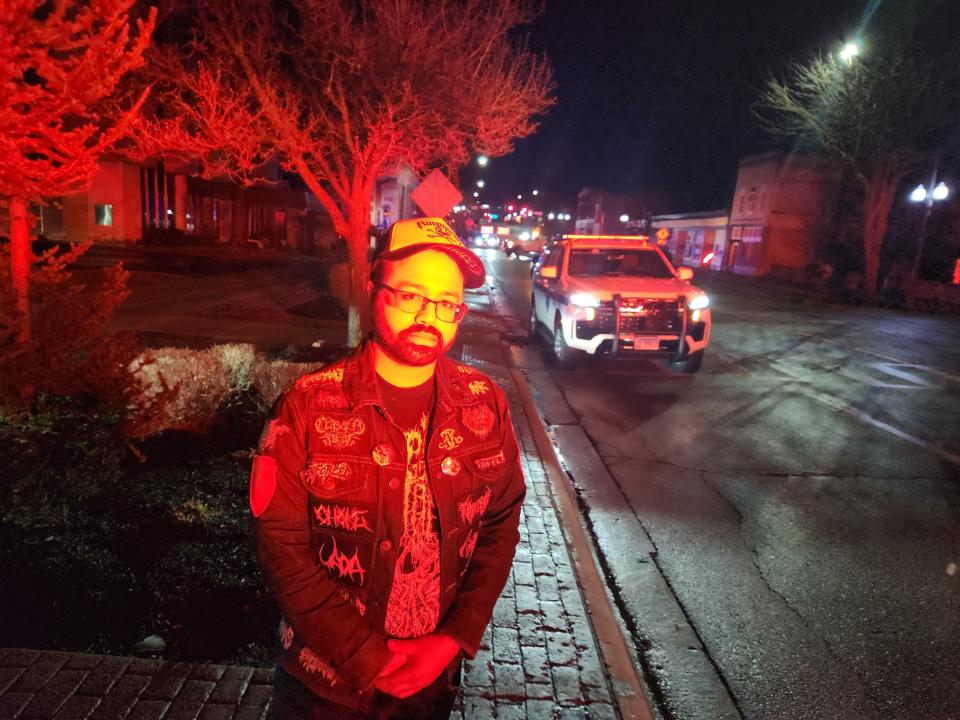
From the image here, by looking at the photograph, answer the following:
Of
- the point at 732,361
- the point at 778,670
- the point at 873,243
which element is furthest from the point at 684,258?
the point at 778,670

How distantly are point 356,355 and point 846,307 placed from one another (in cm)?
2646

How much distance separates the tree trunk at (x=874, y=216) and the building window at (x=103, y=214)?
31796 millimetres

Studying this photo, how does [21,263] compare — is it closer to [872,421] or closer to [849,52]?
[872,421]

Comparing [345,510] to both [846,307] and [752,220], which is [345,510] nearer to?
[846,307]

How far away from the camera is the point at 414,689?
1658 millimetres

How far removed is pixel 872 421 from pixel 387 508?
8.30m

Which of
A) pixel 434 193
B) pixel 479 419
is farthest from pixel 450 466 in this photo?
pixel 434 193

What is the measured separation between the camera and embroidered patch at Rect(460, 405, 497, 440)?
179 cm

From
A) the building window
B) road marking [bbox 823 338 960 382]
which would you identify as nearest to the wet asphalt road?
road marking [bbox 823 338 960 382]

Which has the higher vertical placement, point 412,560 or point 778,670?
point 412,560

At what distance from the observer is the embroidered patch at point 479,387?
1.89 metres

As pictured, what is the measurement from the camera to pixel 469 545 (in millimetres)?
1832

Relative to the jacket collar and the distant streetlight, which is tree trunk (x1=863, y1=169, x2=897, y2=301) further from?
the jacket collar

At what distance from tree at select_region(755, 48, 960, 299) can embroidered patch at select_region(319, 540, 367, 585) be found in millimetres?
28189
